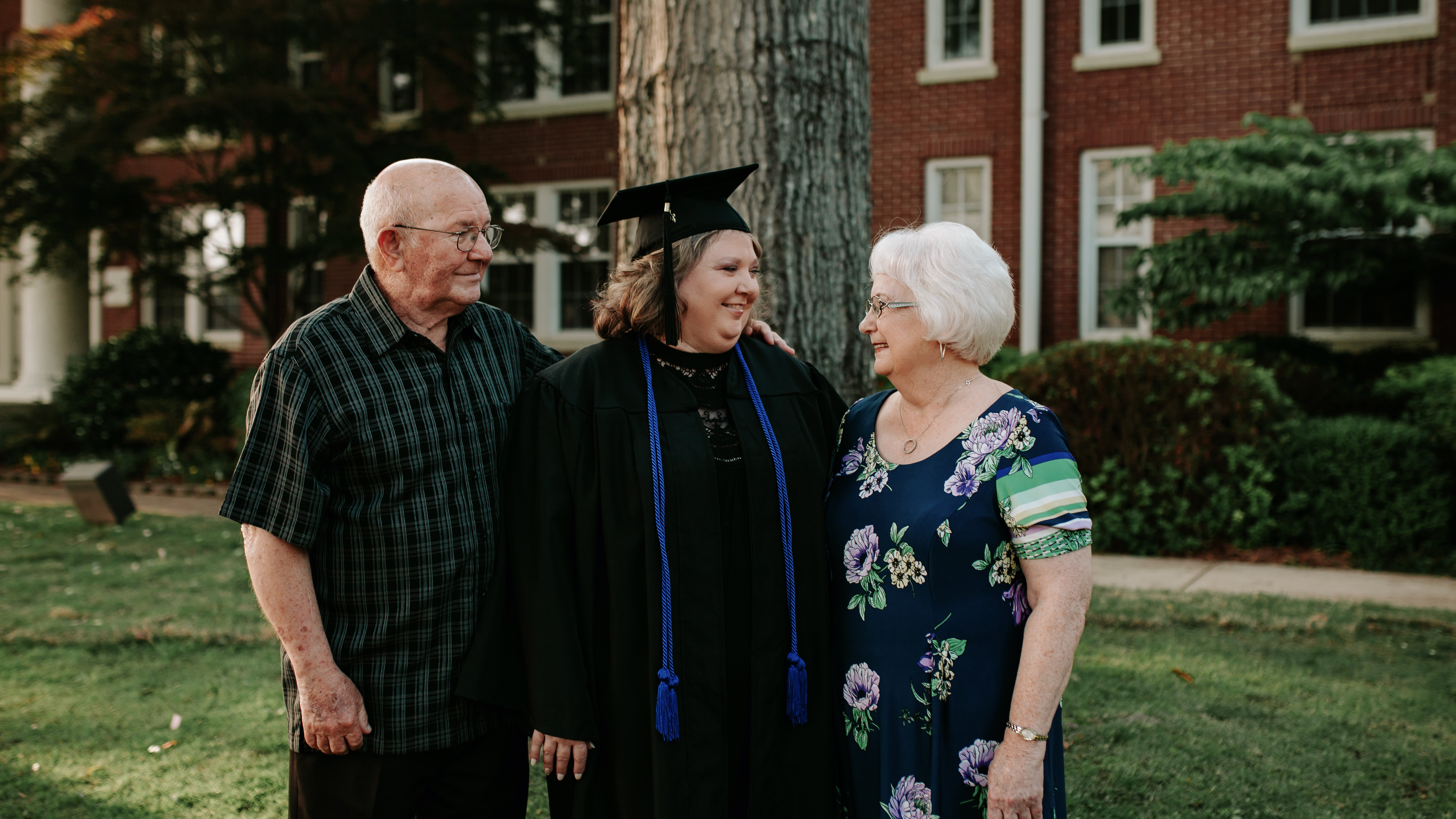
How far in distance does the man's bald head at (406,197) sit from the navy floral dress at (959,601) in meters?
1.24

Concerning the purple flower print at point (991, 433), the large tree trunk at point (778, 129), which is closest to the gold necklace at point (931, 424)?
the purple flower print at point (991, 433)

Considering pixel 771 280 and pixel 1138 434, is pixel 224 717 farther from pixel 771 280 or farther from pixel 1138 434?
pixel 1138 434

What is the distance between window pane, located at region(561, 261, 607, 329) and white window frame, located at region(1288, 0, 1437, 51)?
9.15 meters

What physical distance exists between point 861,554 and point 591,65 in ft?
44.8

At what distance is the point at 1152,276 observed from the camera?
9906 mm

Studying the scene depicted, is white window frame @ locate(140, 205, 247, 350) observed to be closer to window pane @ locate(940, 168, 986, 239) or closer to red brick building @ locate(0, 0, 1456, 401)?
red brick building @ locate(0, 0, 1456, 401)

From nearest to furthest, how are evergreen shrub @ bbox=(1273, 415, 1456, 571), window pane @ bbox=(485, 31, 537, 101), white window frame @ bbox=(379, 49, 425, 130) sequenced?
evergreen shrub @ bbox=(1273, 415, 1456, 571) < window pane @ bbox=(485, 31, 537, 101) < white window frame @ bbox=(379, 49, 425, 130)

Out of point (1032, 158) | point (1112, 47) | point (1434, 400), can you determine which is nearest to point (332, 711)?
point (1434, 400)

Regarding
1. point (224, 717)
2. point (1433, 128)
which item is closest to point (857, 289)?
point (224, 717)

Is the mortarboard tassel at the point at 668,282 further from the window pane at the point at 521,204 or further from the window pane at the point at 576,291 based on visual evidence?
the window pane at the point at 576,291

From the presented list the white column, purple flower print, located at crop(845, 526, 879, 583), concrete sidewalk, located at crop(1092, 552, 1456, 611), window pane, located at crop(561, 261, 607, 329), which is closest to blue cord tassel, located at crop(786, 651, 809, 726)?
purple flower print, located at crop(845, 526, 879, 583)

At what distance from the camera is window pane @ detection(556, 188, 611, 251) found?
14.7m

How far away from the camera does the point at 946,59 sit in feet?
42.2

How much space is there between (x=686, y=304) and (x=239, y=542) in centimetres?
688
